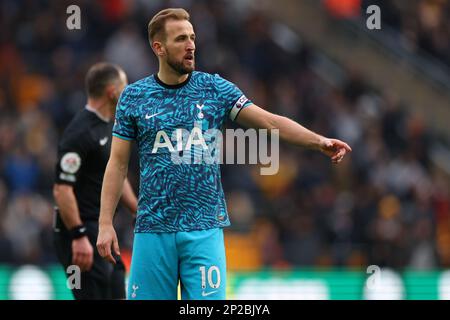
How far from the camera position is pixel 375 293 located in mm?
14219

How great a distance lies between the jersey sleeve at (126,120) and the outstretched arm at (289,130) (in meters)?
0.67

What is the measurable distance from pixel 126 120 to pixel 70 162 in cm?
181

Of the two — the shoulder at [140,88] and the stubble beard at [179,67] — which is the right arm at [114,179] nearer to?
the shoulder at [140,88]

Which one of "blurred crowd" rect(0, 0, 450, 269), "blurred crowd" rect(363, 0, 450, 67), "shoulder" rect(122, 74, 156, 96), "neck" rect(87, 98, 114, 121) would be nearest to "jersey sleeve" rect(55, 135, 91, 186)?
"neck" rect(87, 98, 114, 121)

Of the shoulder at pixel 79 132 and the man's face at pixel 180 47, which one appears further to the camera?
the shoulder at pixel 79 132

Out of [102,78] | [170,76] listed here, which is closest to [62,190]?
[102,78]

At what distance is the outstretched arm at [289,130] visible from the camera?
668cm

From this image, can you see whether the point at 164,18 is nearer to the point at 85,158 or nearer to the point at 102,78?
the point at 102,78

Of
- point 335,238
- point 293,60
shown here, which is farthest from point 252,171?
point 293,60

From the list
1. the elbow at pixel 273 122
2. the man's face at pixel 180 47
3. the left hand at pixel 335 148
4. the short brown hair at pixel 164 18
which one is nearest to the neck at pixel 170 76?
the man's face at pixel 180 47

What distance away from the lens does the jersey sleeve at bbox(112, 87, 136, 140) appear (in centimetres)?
689

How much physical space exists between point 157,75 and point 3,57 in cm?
1126

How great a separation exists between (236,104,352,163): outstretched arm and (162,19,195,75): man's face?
17.8 inches

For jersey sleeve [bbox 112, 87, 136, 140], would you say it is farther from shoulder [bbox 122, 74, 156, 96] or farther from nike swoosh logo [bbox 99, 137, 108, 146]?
nike swoosh logo [bbox 99, 137, 108, 146]
